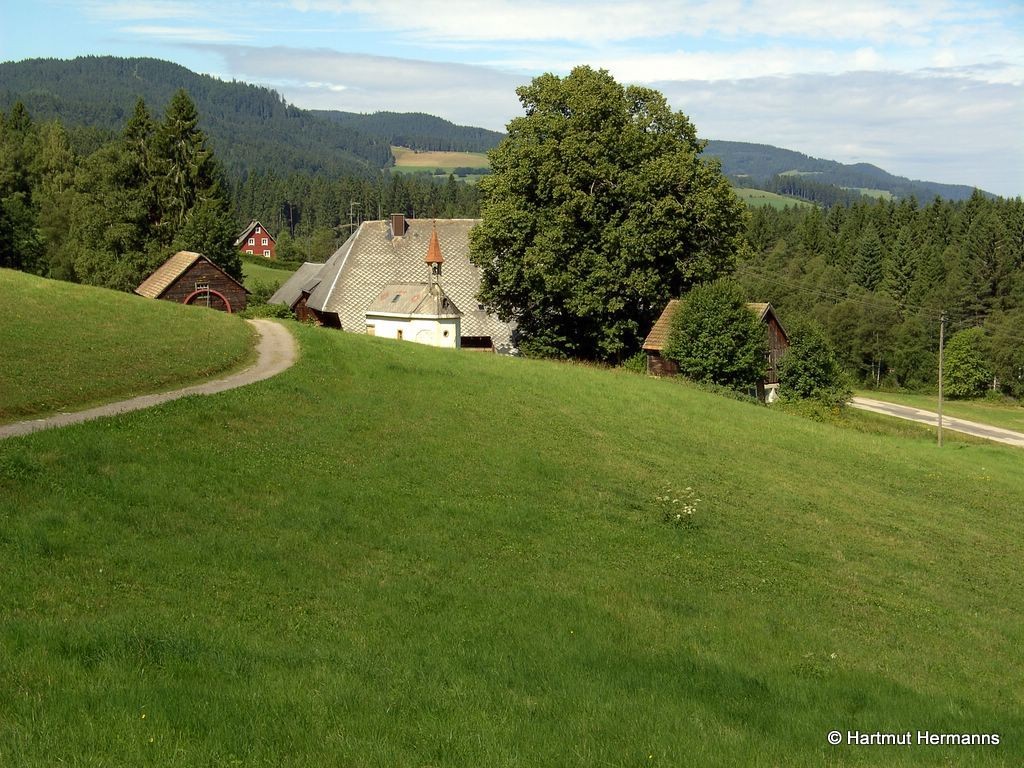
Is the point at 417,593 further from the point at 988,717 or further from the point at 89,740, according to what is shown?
the point at 988,717

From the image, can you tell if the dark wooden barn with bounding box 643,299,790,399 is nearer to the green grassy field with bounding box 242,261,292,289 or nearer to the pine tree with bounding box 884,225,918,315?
the green grassy field with bounding box 242,261,292,289

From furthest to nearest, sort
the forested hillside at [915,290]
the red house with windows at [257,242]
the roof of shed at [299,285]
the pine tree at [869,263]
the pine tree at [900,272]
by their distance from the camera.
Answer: the red house with windows at [257,242] → the pine tree at [869,263] → the pine tree at [900,272] → the forested hillside at [915,290] → the roof of shed at [299,285]

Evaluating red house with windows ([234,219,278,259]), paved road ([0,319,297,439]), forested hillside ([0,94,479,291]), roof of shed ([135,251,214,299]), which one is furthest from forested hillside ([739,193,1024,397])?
red house with windows ([234,219,278,259])

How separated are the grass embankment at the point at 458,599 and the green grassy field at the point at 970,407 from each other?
64091 millimetres

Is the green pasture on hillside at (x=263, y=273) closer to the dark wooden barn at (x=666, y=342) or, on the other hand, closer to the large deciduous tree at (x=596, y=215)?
the large deciduous tree at (x=596, y=215)

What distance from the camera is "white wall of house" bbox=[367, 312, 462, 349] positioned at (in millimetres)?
54125

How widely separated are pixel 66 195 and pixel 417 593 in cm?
8832

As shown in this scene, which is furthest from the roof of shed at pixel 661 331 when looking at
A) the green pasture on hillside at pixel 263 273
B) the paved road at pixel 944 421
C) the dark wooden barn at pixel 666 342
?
the green pasture on hillside at pixel 263 273

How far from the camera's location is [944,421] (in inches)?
3098

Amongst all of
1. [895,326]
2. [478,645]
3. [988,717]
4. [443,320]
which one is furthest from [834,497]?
[895,326]

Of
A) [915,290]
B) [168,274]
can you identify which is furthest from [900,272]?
[168,274]

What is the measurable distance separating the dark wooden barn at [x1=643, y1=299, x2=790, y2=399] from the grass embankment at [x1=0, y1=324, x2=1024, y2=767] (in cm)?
2324

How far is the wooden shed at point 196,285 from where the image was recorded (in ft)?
178

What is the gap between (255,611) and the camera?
11.2 metres
